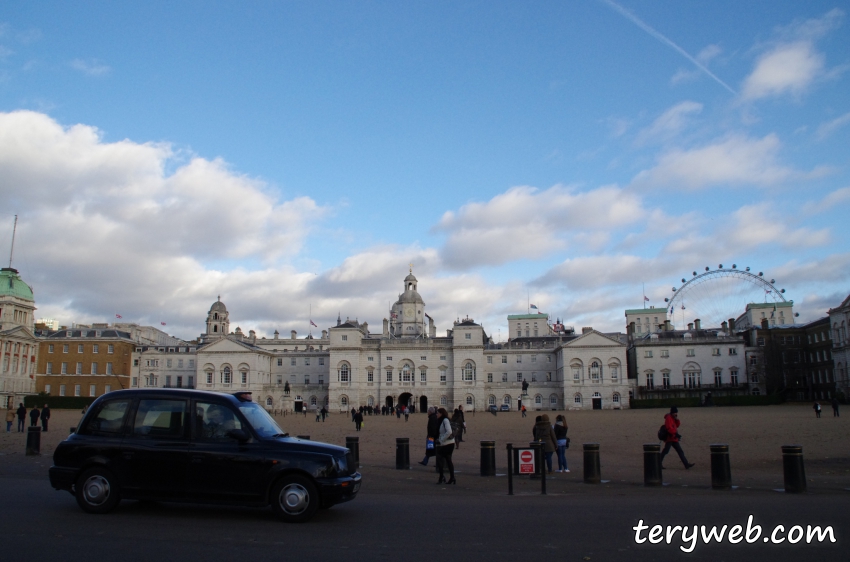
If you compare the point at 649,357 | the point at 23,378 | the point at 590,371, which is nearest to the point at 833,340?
the point at 649,357

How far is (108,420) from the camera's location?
11477mm

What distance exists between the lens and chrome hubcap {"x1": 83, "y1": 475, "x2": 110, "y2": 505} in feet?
36.4

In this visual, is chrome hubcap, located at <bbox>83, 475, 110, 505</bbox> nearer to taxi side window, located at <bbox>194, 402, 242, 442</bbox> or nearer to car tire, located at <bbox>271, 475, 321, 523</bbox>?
taxi side window, located at <bbox>194, 402, 242, 442</bbox>

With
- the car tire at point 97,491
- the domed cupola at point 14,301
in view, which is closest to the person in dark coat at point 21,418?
the car tire at point 97,491

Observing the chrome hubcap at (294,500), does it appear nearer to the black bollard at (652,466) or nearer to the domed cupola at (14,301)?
the black bollard at (652,466)

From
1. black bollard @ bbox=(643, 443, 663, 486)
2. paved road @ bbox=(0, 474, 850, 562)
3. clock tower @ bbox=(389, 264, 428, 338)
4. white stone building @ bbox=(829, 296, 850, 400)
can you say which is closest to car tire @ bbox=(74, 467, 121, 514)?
paved road @ bbox=(0, 474, 850, 562)

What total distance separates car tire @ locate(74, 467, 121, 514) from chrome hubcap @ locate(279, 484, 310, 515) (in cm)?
285

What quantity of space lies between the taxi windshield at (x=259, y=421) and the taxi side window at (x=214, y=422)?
0.23 metres

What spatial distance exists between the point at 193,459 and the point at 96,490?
1800 millimetres

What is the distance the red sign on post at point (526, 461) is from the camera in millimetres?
17859

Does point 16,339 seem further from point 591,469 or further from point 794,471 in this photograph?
point 794,471

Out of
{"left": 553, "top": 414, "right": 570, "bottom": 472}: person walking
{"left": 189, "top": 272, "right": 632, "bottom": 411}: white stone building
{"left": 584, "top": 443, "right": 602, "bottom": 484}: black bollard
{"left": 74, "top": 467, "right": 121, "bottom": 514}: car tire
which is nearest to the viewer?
{"left": 74, "top": 467, "right": 121, "bottom": 514}: car tire

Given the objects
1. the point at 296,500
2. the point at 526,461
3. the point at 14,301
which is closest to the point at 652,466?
the point at 526,461

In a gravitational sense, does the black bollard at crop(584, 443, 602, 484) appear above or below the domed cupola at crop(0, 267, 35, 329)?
below
